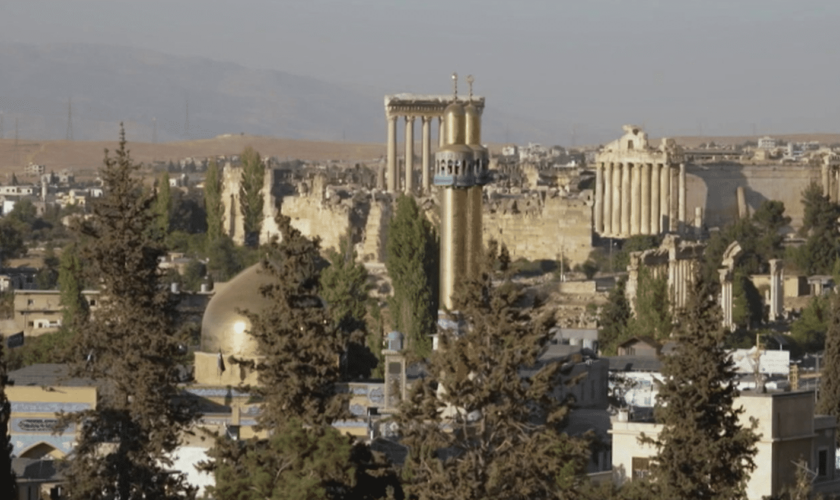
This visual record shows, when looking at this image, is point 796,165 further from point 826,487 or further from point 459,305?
point 459,305

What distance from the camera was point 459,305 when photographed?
87.0 feet

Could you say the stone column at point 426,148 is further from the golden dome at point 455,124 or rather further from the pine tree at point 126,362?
the pine tree at point 126,362

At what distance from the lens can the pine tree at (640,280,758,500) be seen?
28234mm

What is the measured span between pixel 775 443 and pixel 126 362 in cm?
778

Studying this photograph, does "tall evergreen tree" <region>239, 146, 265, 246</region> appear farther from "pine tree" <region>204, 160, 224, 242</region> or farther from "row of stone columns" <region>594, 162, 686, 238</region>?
"row of stone columns" <region>594, 162, 686, 238</region>

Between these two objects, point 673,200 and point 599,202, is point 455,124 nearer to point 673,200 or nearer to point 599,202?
point 599,202

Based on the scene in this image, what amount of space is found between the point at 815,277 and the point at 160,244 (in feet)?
123

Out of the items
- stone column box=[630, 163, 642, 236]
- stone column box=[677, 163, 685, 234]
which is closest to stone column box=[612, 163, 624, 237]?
stone column box=[630, 163, 642, 236]

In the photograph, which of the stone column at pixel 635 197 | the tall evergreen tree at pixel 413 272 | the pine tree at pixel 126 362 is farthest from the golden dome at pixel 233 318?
the stone column at pixel 635 197

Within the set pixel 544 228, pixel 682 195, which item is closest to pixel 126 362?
pixel 544 228

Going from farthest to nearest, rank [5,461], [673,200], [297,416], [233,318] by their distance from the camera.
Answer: [673,200], [233,318], [5,461], [297,416]

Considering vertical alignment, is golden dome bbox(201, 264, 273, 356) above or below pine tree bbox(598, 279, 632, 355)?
above

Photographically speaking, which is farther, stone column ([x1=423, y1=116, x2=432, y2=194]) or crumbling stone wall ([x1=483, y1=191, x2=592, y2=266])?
stone column ([x1=423, y1=116, x2=432, y2=194])

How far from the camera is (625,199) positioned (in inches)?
3027
